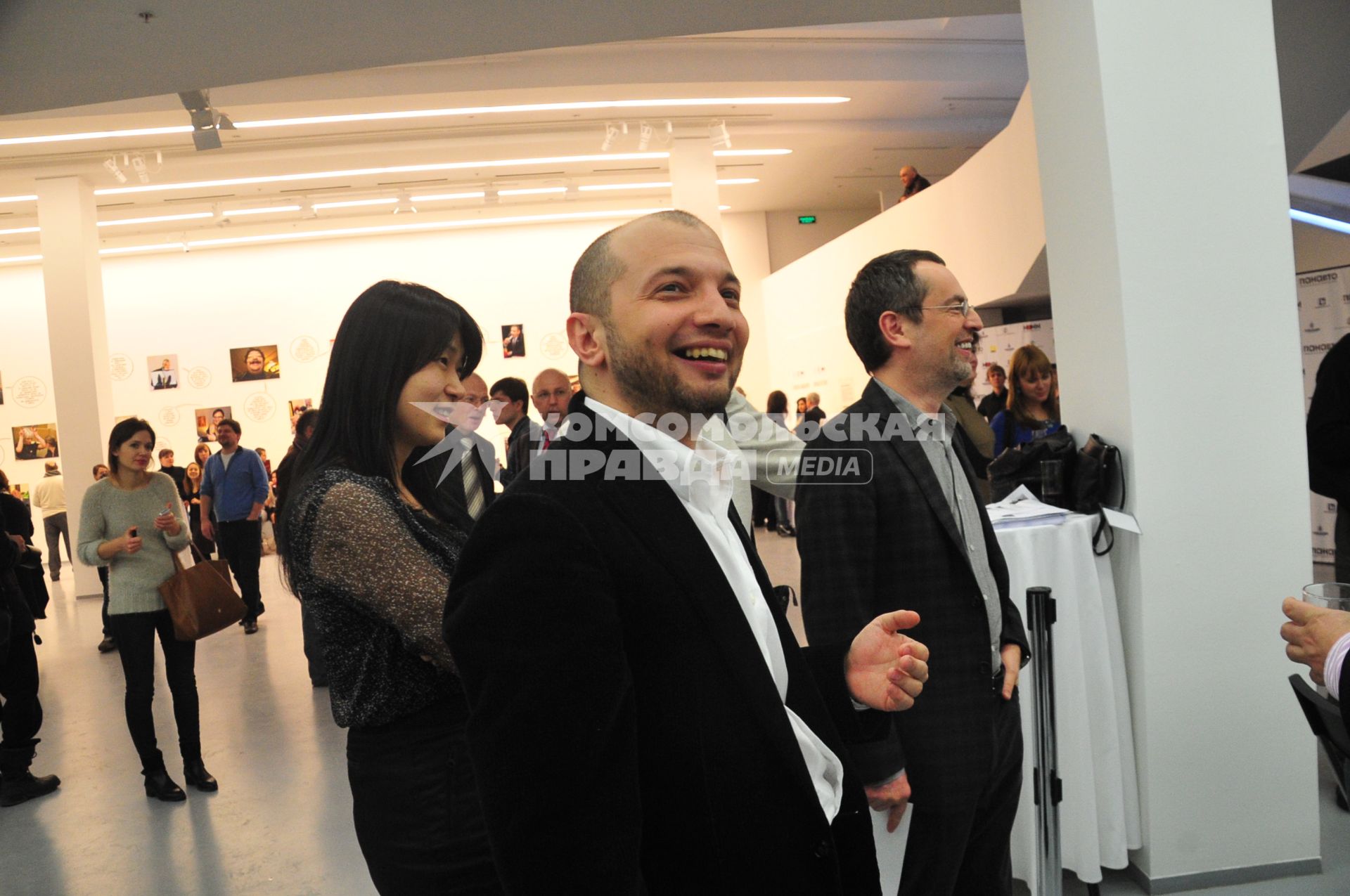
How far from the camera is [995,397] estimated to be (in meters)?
7.42

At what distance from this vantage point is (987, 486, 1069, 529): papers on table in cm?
287

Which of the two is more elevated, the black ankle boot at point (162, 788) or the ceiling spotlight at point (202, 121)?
the ceiling spotlight at point (202, 121)

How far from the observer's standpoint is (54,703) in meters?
6.26

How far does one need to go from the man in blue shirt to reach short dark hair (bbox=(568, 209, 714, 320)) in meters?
7.10

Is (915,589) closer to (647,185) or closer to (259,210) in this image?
(647,185)

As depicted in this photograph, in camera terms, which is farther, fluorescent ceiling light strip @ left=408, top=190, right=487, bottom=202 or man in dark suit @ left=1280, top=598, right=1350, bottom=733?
fluorescent ceiling light strip @ left=408, top=190, right=487, bottom=202

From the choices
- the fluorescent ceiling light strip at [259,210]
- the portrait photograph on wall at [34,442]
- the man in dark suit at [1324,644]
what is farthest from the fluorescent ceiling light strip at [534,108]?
the man in dark suit at [1324,644]

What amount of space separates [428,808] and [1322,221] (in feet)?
28.5

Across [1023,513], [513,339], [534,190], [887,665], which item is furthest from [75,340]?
[887,665]

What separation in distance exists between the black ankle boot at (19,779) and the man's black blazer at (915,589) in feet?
14.4

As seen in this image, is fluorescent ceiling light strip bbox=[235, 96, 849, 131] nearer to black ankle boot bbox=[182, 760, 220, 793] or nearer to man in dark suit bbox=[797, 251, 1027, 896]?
black ankle boot bbox=[182, 760, 220, 793]

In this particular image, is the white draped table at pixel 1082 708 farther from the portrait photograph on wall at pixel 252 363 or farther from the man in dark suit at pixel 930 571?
the portrait photograph on wall at pixel 252 363

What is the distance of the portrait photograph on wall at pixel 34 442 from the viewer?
53.5 feet

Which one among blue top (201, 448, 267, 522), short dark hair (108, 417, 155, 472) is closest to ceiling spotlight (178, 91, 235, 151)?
blue top (201, 448, 267, 522)
